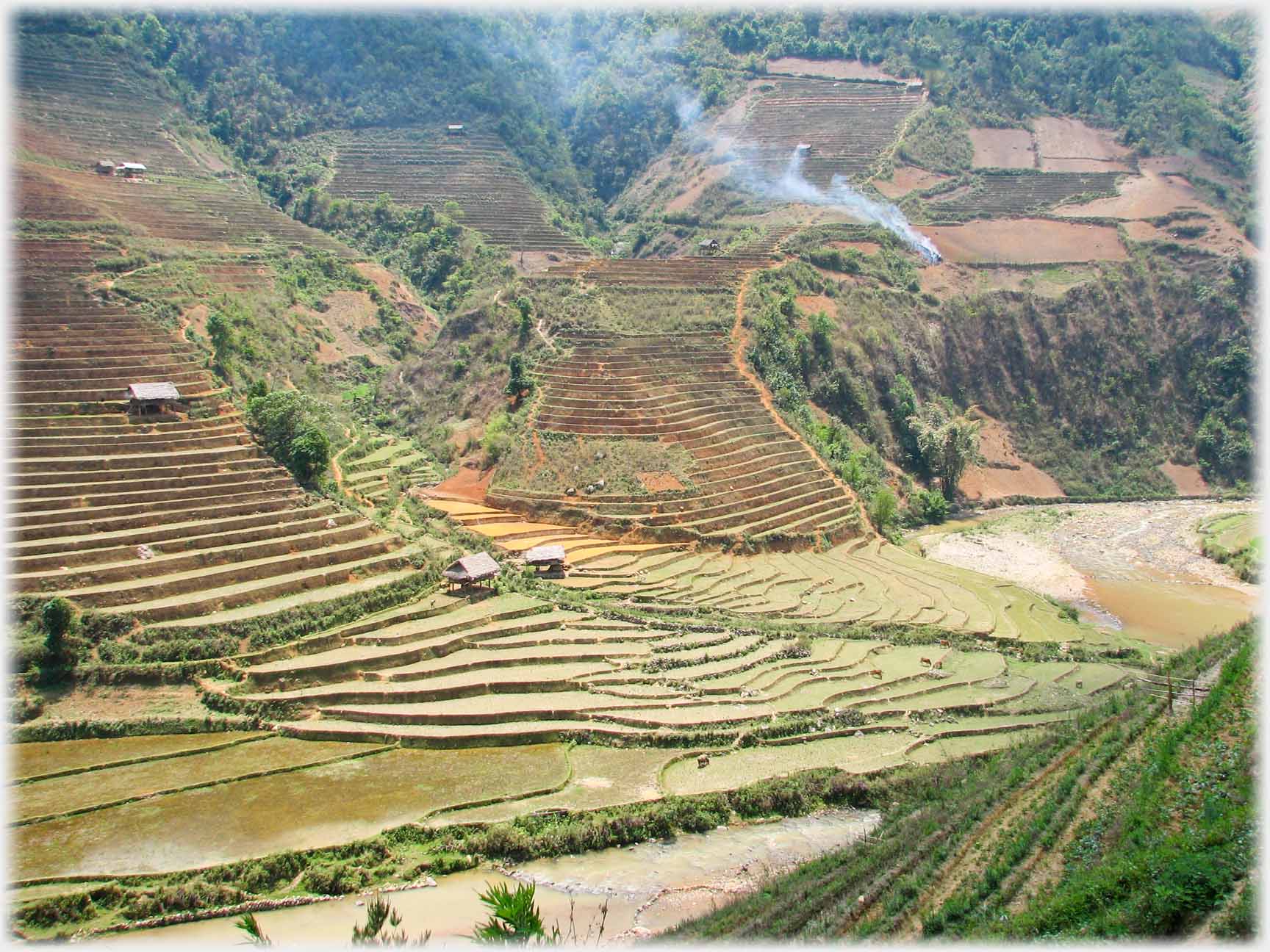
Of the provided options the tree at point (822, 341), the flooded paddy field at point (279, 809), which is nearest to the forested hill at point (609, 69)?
the tree at point (822, 341)

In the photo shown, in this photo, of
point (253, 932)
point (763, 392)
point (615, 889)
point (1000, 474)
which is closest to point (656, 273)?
point (763, 392)

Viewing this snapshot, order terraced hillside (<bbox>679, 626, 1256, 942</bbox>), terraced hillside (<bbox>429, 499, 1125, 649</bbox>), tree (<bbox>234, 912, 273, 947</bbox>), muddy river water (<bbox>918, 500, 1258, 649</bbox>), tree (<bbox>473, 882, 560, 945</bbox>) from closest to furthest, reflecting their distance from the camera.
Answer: terraced hillside (<bbox>679, 626, 1256, 942</bbox>)
tree (<bbox>234, 912, 273, 947</bbox>)
tree (<bbox>473, 882, 560, 945</bbox>)
terraced hillside (<bbox>429, 499, 1125, 649</bbox>)
muddy river water (<bbox>918, 500, 1258, 649</bbox>)

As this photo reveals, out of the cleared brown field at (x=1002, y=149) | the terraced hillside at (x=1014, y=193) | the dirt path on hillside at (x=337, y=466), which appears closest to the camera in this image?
the dirt path on hillside at (x=337, y=466)

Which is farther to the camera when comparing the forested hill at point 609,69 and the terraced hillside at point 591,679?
the forested hill at point 609,69

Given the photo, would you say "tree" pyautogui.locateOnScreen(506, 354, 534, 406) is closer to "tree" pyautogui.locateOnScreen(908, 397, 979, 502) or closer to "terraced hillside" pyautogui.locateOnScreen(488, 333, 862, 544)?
"terraced hillside" pyautogui.locateOnScreen(488, 333, 862, 544)

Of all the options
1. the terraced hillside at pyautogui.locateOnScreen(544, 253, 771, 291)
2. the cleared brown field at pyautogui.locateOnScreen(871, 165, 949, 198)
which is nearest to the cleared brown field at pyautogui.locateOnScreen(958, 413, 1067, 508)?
the terraced hillside at pyautogui.locateOnScreen(544, 253, 771, 291)

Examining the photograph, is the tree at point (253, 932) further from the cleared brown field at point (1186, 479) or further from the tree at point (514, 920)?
the cleared brown field at point (1186, 479)
